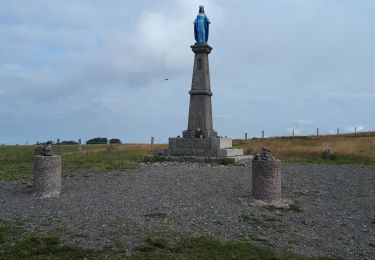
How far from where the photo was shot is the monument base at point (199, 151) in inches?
768

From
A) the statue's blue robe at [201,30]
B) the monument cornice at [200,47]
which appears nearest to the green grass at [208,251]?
the monument cornice at [200,47]

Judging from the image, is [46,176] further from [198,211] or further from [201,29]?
[201,29]

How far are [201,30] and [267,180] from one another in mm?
12064

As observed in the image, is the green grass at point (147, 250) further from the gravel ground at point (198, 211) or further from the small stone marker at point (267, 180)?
the small stone marker at point (267, 180)

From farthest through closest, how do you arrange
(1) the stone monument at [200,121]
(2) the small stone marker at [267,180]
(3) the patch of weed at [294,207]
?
(1) the stone monument at [200,121] → (2) the small stone marker at [267,180] → (3) the patch of weed at [294,207]

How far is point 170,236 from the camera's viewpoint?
8.12m

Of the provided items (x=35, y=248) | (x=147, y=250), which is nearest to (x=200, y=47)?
(x=147, y=250)

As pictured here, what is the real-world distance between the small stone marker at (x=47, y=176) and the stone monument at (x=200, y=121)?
8.39 m

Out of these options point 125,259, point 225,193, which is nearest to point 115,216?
point 125,259

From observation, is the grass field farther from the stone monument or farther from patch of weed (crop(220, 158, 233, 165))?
patch of weed (crop(220, 158, 233, 165))

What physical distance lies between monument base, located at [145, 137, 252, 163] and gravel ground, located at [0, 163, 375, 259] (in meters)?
3.98

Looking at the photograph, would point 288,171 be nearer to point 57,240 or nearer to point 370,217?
point 370,217

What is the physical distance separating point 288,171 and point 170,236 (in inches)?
382

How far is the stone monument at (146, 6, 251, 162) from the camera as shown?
66.8ft
